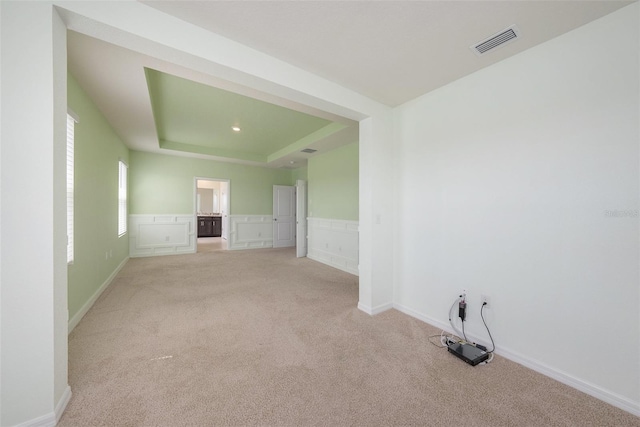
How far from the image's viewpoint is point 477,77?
2277 mm

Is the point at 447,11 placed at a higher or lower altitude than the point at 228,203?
higher

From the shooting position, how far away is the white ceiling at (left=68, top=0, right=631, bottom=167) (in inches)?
62.6

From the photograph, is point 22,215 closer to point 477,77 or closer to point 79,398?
point 79,398

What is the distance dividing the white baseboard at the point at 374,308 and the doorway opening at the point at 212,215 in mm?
5106

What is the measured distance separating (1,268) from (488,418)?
277 centimetres

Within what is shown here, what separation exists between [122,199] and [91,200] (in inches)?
90.5

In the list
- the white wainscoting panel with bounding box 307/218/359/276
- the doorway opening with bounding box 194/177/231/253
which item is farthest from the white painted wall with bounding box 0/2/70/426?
the doorway opening with bounding box 194/177/231/253

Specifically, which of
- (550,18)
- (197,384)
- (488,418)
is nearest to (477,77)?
(550,18)

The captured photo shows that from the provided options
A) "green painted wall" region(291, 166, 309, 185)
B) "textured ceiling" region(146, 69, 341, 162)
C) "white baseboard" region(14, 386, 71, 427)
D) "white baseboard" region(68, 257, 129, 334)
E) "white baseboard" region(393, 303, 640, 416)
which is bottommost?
"white baseboard" region(393, 303, 640, 416)

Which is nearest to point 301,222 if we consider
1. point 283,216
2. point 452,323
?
point 283,216

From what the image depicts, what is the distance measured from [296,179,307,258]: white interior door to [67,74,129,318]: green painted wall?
12.1 ft

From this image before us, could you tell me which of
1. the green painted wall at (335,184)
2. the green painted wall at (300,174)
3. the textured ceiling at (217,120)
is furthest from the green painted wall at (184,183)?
the green painted wall at (335,184)

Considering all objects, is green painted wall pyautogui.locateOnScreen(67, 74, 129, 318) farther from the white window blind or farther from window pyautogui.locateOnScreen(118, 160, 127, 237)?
window pyautogui.locateOnScreen(118, 160, 127, 237)

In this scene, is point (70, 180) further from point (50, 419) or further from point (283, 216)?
point (283, 216)
